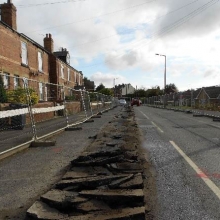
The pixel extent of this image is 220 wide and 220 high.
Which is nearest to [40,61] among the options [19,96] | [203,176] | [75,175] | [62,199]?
[19,96]

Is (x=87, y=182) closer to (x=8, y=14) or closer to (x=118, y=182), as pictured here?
(x=118, y=182)

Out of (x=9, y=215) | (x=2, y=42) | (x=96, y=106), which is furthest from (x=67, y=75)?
(x=9, y=215)

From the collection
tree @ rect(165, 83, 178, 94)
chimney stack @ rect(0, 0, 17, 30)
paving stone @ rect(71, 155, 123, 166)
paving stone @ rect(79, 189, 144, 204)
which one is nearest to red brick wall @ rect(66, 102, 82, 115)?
chimney stack @ rect(0, 0, 17, 30)

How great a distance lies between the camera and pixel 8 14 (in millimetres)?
25547

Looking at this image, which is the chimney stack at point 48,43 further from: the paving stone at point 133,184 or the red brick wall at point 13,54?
the paving stone at point 133,184

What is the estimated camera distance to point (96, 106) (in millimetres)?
32188

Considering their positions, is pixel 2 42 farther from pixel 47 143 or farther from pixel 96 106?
pixel 47 143

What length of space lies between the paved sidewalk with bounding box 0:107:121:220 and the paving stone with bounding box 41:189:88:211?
0.34 m

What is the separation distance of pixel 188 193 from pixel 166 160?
2.63 metres

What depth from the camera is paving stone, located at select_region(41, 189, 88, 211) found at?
425 centimetres

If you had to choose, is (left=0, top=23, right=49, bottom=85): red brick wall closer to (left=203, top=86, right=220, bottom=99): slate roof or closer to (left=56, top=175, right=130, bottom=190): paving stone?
(left=56, top=175, right=130, bottom=190): paving stone

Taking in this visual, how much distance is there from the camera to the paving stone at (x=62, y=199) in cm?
425

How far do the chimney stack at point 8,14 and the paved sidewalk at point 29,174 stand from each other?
59.5 ft

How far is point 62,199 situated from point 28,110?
268 inches
